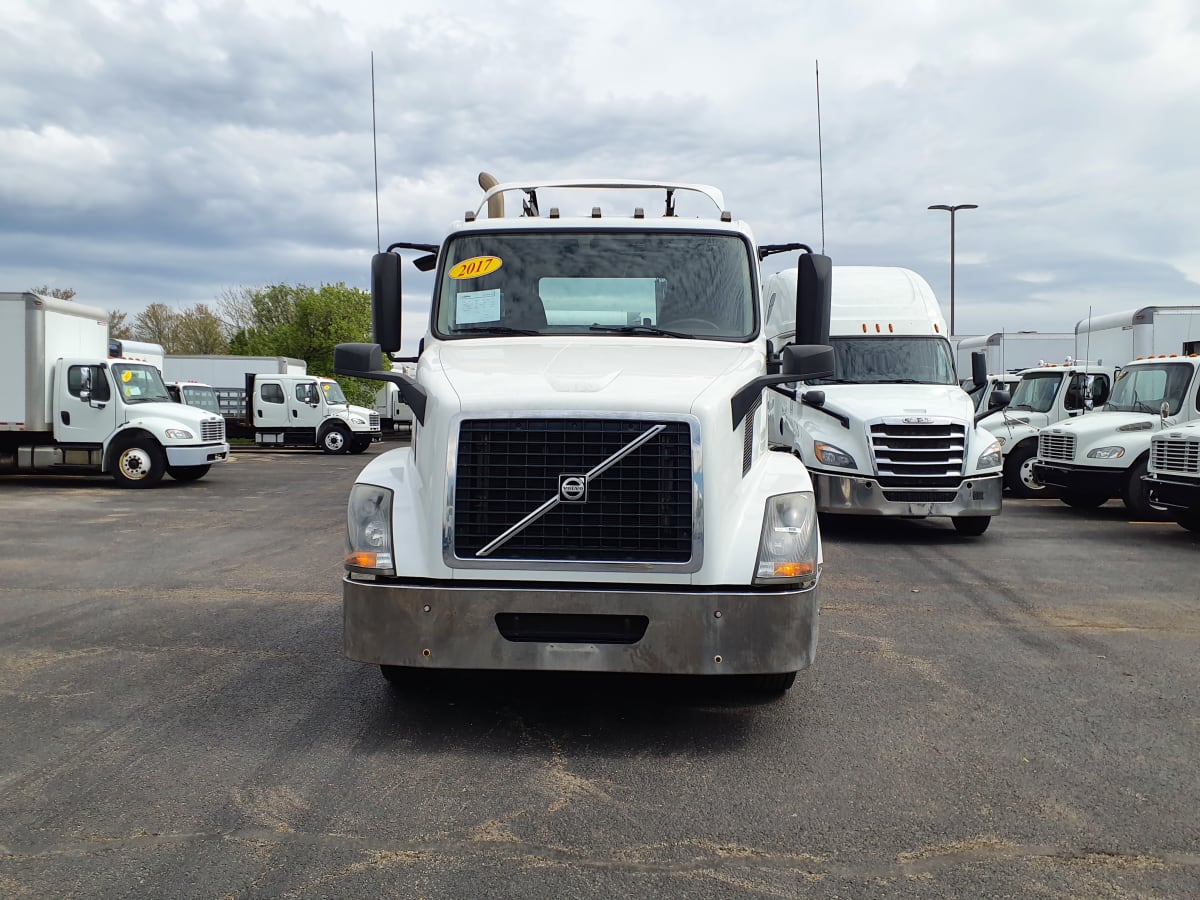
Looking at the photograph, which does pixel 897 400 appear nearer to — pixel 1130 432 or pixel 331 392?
pixel 1130 432

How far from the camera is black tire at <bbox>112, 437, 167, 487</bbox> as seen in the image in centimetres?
1944

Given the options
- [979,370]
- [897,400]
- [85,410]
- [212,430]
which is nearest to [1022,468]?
[979,370]

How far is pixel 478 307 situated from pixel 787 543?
91.9 inches

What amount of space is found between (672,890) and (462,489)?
2.04 meters

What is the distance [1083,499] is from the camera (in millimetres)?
15711

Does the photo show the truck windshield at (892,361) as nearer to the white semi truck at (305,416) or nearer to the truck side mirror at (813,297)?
the truck side mirror at (813,297)

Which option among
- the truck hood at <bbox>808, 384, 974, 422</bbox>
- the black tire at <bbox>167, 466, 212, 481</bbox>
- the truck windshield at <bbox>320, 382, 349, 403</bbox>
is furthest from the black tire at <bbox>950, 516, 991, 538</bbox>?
the truck windshield at <bbox>320, 382, 349, 403</bbox>

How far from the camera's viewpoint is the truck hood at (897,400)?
12039 mm

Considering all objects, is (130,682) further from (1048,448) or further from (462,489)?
(1048,448)

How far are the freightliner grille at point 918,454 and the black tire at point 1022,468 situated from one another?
6.59 m

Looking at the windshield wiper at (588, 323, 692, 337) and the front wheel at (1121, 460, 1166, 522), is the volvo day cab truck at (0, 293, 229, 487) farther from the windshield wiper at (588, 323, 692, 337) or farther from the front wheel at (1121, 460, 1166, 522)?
the windshield wiper at (588, 323, 692, 337)

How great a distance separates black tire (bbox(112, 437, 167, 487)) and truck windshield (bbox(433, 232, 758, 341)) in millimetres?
14879

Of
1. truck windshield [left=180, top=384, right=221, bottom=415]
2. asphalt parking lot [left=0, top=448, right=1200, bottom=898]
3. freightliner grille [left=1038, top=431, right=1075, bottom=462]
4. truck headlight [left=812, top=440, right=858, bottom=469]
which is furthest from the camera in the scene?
truck windshield [left=180, top=384, right=221, bottom=415]

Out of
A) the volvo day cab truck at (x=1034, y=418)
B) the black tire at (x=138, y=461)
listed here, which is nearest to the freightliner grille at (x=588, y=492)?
the volvo day cab truck at (x=1034, y=418)
